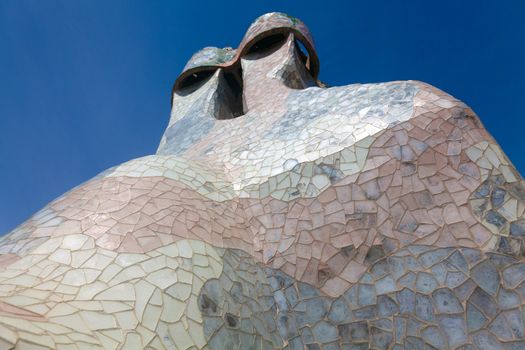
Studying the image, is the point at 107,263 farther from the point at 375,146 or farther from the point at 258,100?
the point at 258,100

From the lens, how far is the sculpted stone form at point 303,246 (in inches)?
94.8

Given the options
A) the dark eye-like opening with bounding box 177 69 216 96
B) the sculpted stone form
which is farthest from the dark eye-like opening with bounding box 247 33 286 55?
the sculpted stone form

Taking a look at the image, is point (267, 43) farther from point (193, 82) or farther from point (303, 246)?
point (303, 246)

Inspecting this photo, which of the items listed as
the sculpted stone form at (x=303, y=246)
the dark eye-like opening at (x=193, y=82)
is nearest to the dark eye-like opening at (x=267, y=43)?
the dark eye-like opening at (x=193, y=82)

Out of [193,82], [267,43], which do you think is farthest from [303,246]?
[193,82]

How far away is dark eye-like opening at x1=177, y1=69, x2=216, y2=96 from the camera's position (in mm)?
8227

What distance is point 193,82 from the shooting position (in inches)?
332

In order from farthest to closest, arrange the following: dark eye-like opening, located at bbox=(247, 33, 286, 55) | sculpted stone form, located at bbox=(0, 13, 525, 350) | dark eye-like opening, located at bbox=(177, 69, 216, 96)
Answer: dark eye-like opening, located at bbox=(177, 69, 216, 96) → dark eye-like opening, located at bbox=(247, 33, 286, 55) → sculpted stone form, located at bbox=(0, 13, 525, 350)

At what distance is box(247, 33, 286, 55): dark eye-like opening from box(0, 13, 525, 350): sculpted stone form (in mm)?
3847

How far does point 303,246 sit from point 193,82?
19.4 feet

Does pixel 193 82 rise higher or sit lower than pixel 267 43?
higher

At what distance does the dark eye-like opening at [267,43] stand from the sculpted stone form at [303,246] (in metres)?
3.85

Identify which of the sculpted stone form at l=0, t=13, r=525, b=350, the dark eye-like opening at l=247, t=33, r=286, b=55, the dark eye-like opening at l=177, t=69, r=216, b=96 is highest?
the dark eye-like opening at l=177, t=69, r=216, b=96

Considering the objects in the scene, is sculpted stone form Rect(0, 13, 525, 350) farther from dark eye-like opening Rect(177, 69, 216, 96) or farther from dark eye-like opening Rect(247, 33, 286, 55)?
dark eye-like opening Rect(177, 69, 216, 96)
